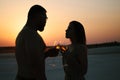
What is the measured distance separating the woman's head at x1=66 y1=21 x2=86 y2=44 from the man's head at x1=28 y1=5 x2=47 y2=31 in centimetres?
123

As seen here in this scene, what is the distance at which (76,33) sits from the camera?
225 inches

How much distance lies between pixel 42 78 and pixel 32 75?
0.12 metres

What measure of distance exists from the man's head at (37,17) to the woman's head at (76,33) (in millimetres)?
1232

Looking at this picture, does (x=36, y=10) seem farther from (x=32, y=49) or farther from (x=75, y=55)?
(x=75, y=55)

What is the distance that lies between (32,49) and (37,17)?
445 millimetres

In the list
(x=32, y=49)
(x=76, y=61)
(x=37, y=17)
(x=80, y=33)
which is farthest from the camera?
(x=80, y=33)

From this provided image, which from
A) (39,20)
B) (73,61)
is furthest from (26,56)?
(73,61)

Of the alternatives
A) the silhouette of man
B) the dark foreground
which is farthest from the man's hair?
the dark foreground

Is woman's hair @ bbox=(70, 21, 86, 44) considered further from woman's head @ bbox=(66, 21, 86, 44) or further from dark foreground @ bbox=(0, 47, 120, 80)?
dark foreground @ bbox=(0, 47, 120, 80)

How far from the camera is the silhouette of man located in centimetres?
433

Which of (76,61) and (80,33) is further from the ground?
(80,33)

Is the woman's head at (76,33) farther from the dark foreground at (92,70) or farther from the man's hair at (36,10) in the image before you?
the dark foreground at (92,70)

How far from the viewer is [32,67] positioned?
14.3 ft

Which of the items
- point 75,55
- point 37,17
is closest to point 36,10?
point 37,17
